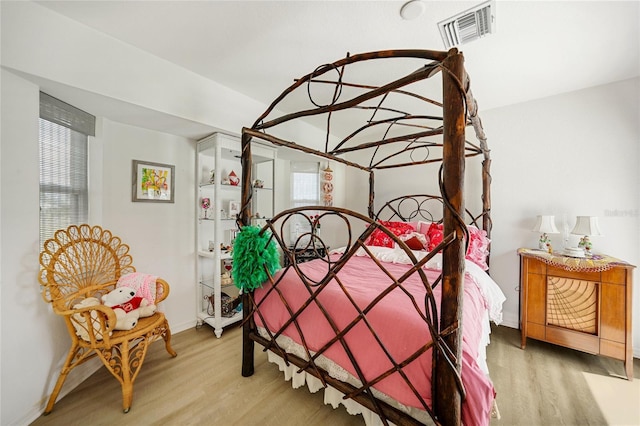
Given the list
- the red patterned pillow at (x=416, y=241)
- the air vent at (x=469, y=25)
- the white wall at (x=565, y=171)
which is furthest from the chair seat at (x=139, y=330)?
the white wall at (x=565, y=171)

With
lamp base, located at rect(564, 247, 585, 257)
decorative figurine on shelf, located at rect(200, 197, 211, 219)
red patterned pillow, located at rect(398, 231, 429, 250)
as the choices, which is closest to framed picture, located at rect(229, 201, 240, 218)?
decorative figurine on shelf, located at rect(200, 197, 211, 219)

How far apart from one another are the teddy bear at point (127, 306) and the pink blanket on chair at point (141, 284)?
0.12ft

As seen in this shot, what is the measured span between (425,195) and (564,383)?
2.05m

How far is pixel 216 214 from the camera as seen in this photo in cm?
245

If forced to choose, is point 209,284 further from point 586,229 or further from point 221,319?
point 586,229

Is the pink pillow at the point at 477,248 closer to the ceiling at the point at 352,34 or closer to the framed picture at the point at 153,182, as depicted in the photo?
the ceiling at the point at 352,34

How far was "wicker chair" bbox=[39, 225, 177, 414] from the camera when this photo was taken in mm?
1480

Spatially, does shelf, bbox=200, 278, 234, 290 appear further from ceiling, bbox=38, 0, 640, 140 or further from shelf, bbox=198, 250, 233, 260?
ceiling, bbox=38, 0, 640, 140

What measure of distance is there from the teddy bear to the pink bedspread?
2.90 feet

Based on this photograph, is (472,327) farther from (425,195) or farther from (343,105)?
(425,195)

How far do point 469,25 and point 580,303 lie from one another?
2.41 m

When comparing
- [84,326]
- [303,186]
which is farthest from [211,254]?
[303,186]

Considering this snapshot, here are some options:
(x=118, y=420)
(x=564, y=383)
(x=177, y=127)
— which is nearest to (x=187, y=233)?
(x=177, y=127)

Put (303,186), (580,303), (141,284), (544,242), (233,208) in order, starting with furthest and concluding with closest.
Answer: (303,186), (233,208), (544,242), (580,303), (141,284)
